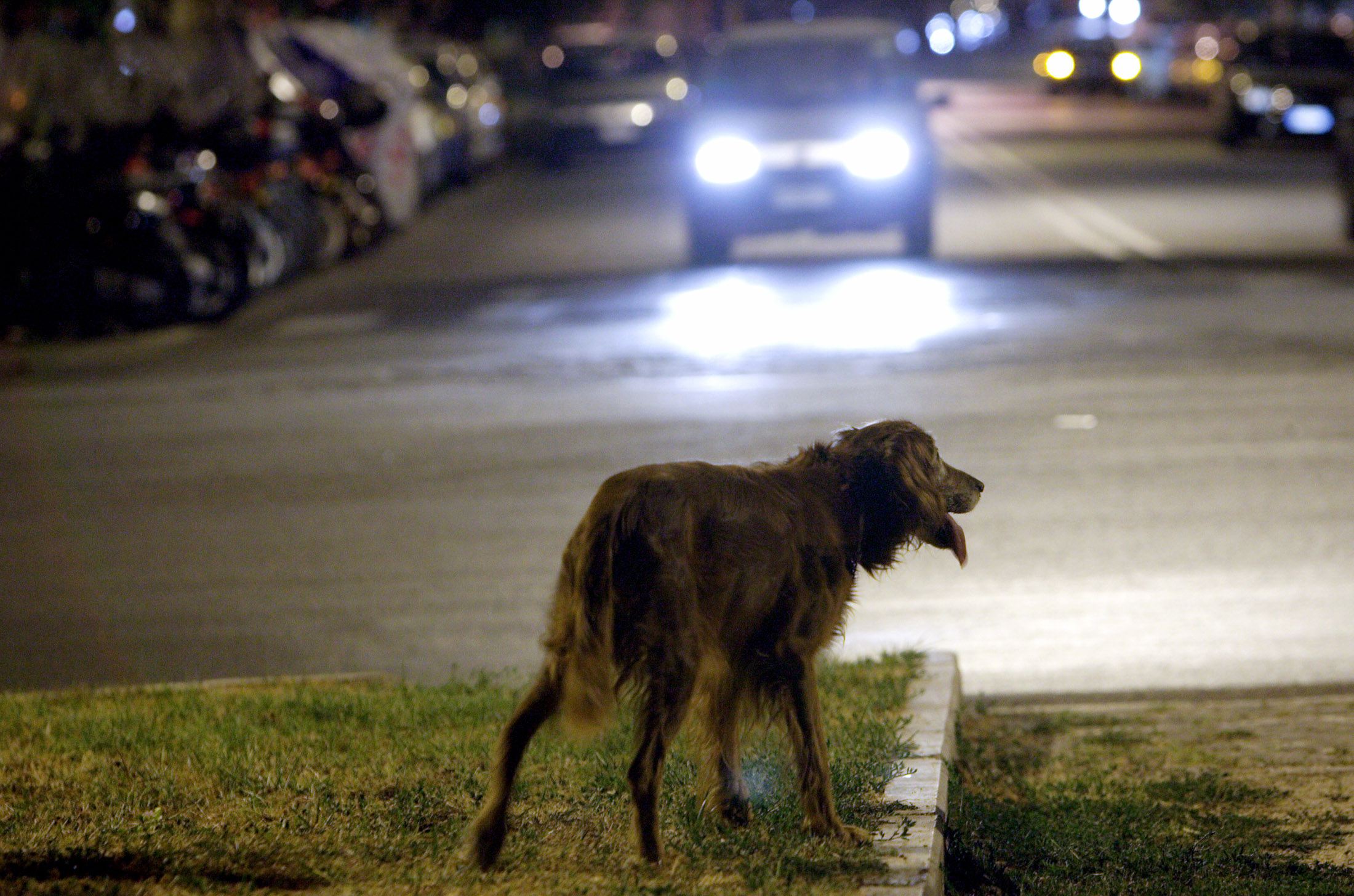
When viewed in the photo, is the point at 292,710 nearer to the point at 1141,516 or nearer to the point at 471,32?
the point at 1141,516

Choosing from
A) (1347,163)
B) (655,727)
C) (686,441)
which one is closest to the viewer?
(655,727)

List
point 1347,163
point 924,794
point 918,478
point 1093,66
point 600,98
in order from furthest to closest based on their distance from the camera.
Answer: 1. point 1093,66
2. point 600,98
3. point 1347,163
4. point 924,794
5. point 918,478

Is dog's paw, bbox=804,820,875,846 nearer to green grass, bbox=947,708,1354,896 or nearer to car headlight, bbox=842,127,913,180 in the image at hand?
green grass, bbox=947,708,1354,896

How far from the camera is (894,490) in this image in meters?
4.29

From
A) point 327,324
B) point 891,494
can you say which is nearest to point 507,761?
point 891,494

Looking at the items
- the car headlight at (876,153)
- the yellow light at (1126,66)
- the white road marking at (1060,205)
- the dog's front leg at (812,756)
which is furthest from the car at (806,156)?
the yellow light at (1126,66)

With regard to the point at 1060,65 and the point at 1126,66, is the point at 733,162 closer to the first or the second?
the point at 1126,66

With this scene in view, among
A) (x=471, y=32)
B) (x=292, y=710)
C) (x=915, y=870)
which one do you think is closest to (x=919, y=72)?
(x=292, y=710)

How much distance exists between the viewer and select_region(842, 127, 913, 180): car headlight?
18547 millimetres

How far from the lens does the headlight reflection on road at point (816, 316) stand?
46.4 ft

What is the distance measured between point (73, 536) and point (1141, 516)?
5.02 metres

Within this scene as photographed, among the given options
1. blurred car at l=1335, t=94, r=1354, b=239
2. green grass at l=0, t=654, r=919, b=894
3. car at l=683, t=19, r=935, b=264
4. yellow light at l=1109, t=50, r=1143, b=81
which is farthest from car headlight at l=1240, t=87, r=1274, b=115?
green grass at l=0, t=654, r=919, b=894

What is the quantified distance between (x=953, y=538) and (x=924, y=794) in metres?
0.69

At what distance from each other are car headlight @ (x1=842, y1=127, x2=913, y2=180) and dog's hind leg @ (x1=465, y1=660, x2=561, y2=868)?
49.4 feet
